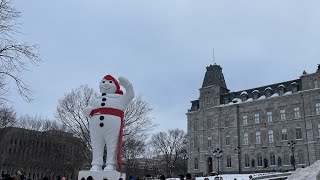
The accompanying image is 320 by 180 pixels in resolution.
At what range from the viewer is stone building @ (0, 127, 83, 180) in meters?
37.3

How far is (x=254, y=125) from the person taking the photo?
47312 mm

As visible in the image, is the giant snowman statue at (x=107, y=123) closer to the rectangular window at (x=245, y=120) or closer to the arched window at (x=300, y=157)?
the arched window at (x=300, y=157)

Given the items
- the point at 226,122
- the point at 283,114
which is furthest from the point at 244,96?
the point at 283,114

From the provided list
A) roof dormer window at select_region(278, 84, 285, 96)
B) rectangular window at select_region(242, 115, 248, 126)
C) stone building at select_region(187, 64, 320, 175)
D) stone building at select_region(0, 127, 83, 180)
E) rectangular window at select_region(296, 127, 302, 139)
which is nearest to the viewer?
stone building at select_region(0, 127, 83, 180)

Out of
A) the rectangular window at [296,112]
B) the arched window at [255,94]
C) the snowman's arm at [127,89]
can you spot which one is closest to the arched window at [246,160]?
the arched window at [255,94]

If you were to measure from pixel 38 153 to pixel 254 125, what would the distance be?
2958 centimetres

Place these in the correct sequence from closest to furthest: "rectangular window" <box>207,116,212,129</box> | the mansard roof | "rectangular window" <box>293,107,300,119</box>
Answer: "rectangular window" <box>293,107,300,119</box>, "rectangular window" <box>207,116,212,129</box>, the mansard roof

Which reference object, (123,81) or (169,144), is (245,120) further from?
(123,81)

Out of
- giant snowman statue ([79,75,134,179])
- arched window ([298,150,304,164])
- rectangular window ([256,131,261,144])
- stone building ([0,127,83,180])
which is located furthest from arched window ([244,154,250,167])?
giant snowman statue ([79,75,134,179])

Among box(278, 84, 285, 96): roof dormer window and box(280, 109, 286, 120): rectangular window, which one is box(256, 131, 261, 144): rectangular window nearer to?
box(280, 109, 286, 120): rectangular window

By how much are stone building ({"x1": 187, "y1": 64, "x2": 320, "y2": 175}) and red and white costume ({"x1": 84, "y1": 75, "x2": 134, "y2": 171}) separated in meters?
30.4

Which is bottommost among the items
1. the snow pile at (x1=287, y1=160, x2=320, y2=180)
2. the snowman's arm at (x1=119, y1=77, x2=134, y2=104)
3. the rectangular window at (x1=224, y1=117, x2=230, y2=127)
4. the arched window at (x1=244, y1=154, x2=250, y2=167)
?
the snow pile at (x1=287, y1=160, x2=320, y2=180)

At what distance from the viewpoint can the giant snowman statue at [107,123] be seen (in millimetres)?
11820

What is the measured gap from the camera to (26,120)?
152 feet
